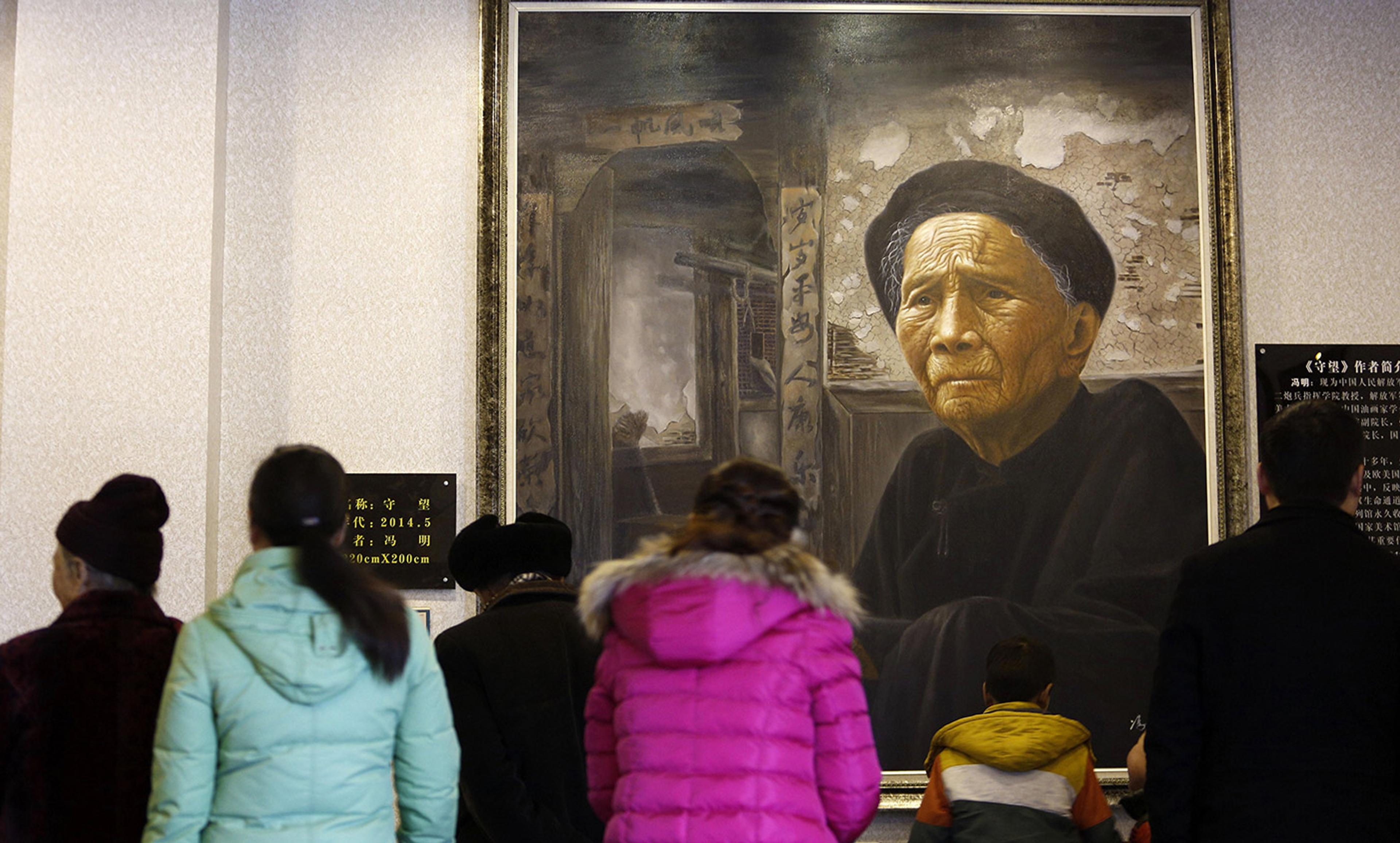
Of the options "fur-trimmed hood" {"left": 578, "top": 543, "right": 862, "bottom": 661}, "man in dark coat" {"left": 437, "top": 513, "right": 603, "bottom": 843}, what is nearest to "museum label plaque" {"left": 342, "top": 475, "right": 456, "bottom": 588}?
"man in dark coat" {"left": 437, "top": 513, "right": 603, "bottom": 843}

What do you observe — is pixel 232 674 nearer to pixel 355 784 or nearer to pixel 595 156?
pixel 355 784

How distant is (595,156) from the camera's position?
3.76m

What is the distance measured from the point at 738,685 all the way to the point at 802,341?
6.52 feet

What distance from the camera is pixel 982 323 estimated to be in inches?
147

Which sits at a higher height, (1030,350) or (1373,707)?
(1030,350)

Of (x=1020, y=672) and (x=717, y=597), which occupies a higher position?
(x=717, y=597)

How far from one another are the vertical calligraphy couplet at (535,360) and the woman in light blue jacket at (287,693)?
1.73 m

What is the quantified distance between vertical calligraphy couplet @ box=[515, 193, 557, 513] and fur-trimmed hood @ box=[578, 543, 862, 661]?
5.77 ft

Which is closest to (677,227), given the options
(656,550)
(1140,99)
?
(1140,99)

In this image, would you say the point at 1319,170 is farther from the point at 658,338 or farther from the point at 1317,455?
the point at 658,338

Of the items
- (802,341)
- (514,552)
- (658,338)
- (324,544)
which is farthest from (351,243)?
(324,544)

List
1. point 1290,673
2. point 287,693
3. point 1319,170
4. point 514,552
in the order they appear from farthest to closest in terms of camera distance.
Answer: point 1319,170, point 514,552, point 1290,673, point 287,693

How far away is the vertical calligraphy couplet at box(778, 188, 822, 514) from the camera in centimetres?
367

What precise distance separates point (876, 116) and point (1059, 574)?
1590 millimetres
